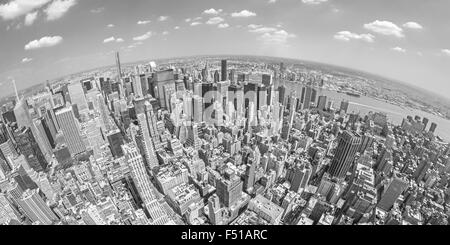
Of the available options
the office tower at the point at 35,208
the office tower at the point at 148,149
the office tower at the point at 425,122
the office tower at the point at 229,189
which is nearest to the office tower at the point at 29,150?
the office tower at the point at 35,208

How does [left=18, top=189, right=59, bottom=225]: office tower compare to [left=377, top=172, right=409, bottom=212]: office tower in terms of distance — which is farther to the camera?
[left=377, top=172, right=409, bottom=212]: office tower

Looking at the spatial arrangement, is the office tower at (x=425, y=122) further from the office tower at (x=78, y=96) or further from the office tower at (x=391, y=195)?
the office tower at (x=78, y=96)

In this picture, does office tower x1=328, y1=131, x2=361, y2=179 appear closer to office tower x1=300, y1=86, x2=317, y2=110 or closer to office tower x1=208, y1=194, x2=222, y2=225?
office tower x1=208, y1=194, x2=222, y2=225

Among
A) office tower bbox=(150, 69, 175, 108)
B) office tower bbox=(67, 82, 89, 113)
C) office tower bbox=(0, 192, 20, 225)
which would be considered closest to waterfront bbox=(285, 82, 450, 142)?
office tower bbox=(150, 69, 175, 108)

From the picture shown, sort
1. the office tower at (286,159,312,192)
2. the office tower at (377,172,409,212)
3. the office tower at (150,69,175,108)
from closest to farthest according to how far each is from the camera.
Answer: the office tower at (377,172,409,212)
the office tower at (286,159,312,192)
the office tower at (150,69,175,108)
